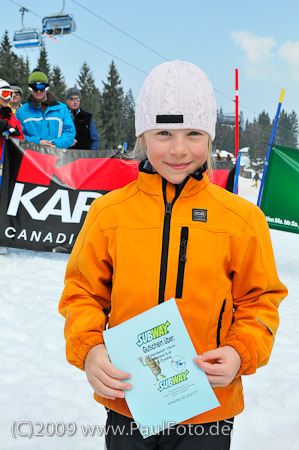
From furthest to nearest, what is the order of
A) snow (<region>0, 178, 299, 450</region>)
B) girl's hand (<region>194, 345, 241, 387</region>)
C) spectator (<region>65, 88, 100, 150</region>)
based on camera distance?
spectator (<region>65, 88, 100, 150</region>) → snow (<region>0, 178, 299, 450</region>) → girl's hand (<region>194, 345, 241, 387</region>)

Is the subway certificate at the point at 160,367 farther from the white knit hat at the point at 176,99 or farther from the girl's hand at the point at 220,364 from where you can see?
the white knit hat at the point at 176,99

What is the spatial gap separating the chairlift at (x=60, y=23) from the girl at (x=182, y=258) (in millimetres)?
30431

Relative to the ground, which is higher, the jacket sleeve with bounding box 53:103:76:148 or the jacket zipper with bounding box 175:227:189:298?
the jacket sleeve with bounding box 53:103:76:148

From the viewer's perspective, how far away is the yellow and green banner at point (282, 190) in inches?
220

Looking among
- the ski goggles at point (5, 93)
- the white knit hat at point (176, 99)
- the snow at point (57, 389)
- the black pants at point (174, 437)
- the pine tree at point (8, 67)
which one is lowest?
the snow at point (57, 389)

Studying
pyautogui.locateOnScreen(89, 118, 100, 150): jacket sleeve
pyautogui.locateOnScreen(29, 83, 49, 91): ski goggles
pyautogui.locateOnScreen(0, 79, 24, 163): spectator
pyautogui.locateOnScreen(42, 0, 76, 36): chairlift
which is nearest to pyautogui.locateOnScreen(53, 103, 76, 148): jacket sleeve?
pyautogui.locateOnScreen(29, 83, 49, 91): ski goggles

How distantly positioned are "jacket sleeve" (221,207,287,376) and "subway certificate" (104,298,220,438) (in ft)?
0.53

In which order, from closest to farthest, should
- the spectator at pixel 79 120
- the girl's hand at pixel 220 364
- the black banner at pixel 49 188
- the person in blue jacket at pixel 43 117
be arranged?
the girl's hand at pixel 220 364, the black banner at pixel 49 188, the person in blue jacket at pixel 43 117, the spectator at pixel 79 120

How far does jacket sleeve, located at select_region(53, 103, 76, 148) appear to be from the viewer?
597cm

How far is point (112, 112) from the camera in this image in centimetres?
7081

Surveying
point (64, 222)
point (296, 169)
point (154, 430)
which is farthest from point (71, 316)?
point (296, 169)

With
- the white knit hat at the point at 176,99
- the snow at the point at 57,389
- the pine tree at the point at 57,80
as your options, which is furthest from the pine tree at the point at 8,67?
the white knit hat at the point at 176,99

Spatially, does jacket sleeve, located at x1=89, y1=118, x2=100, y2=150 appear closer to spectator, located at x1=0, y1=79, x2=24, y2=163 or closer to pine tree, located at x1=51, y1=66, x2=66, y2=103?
spectator, located at x1=0, y1=79, x2=24, y2=163

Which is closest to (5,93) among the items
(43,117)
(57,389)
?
(43,117)
